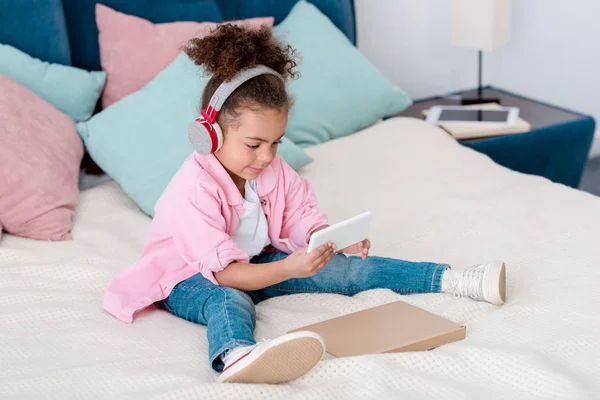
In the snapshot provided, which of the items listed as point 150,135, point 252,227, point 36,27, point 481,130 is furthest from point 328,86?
point 252,227

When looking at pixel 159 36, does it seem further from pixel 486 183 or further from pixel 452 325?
pixel 452 325

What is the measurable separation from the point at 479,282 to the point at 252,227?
480 mm

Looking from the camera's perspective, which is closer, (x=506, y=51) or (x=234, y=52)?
(x=234, y=52)

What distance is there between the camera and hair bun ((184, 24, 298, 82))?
5.49ft

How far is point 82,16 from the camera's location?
262cm

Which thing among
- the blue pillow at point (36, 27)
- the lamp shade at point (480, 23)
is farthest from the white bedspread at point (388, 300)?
the lamp shade at point (480, 23)

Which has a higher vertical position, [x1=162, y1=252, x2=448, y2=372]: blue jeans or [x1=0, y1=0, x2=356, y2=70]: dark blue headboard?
[x1=0, y1=0, x2=356, y2=70]: dark blue headboard

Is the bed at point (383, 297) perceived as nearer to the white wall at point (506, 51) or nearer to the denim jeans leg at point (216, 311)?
the denim jeans leg at point (216, 311)

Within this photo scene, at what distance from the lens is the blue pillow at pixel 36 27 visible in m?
2.45

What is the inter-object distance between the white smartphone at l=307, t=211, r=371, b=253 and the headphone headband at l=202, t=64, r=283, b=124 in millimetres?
325

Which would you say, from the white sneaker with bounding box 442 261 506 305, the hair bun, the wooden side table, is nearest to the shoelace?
the white sneaker with bounding box 442 261 506 305

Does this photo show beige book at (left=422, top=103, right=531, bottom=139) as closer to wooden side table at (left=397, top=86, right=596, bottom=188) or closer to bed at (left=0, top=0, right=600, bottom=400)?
wooden side table at (left=397, top=86, right=596, bottom=188)

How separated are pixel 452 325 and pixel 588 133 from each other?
5.31 ft

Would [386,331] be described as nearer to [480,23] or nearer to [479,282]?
[479,282]
